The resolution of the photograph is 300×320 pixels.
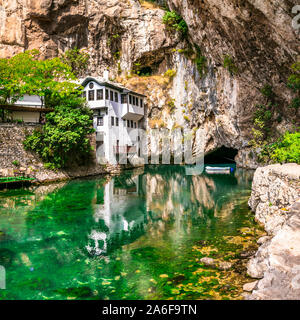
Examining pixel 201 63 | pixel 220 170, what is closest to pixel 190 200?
pixel 220 170

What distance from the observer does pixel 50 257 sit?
9.70 metres


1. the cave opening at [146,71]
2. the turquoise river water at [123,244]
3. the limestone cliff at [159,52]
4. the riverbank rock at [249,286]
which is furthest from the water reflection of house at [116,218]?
the cave opening at [146,71]

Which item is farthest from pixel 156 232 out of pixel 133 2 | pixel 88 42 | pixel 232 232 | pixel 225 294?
pixel 133 2

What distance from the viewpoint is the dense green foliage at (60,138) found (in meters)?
26.6

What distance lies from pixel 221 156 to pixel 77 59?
27.4 metres

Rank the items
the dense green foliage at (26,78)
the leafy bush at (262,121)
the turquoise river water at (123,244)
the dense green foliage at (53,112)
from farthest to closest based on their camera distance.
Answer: the leafy bush at (262,121), the dense green foliage at (26,78), the dense green foliage at (53,112), the turquoise river water at (123,244)

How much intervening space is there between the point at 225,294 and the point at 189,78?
127ft

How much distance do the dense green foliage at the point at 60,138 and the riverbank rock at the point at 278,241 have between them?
18.7 meters

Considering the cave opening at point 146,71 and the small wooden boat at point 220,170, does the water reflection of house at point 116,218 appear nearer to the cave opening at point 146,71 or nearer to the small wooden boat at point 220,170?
the small wooden boat at point 220,170

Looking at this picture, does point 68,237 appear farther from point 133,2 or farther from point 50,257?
point 133,2

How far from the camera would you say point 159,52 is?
44438 mm

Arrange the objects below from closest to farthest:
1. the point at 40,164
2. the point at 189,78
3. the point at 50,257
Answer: the point at 50,257 < the point at 40,164 < the point at 189,78

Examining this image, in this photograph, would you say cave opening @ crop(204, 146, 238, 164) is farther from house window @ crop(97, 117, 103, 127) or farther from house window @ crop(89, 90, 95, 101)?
house window @ crop(89, 90, 95, 101)

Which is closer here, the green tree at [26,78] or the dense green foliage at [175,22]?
the green tree at [26,78]
